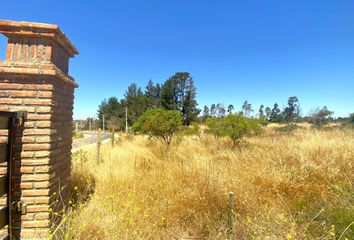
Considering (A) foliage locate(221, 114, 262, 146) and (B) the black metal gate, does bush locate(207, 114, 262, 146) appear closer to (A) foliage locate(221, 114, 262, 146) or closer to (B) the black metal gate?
(A) foliage locate(221, 114, 262, 146)

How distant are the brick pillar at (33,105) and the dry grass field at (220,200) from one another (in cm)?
42

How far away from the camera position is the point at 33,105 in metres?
2.86

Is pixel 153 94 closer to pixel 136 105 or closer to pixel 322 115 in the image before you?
pixel 136 105

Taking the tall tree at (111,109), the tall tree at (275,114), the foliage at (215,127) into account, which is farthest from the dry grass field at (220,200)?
the tall tree at (275,114)

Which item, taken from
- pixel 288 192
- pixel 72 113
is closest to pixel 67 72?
pixel 72 113

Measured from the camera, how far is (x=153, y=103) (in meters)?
42.8

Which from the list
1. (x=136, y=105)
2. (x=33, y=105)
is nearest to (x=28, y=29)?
(x=33, y=105)

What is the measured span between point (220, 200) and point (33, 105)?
10.8 ft

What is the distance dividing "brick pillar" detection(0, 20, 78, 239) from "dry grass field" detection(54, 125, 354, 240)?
0.42 metres

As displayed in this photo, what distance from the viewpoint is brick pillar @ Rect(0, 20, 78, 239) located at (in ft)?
9.19

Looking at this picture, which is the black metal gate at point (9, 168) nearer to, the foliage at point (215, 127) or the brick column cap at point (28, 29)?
the brick column cap at point (28, 29)

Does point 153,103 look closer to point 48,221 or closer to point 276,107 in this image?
point 276,107

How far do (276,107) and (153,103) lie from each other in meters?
35.5

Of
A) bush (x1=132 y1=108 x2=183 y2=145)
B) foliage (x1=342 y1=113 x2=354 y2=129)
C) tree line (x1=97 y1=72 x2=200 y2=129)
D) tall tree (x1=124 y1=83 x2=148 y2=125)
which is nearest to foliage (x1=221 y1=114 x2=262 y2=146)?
bush (x1=132 y1=108 x2=183 y2=145)
